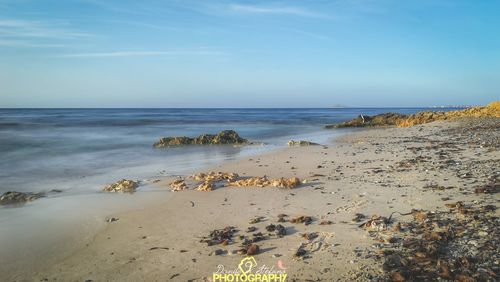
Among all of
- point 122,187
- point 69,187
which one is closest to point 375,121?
point 122,187

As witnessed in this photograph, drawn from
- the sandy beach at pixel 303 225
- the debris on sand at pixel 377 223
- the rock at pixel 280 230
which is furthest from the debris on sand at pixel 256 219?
the debris on sand at pixel 377 223

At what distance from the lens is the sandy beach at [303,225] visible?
3703 mm

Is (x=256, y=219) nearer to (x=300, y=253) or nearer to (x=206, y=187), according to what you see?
(x=300, y=253)

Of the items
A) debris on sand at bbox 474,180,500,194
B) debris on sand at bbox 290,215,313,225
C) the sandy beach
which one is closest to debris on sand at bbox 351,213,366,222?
the sandy beach

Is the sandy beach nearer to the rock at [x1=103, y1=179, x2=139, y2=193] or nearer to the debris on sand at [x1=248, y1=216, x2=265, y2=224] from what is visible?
the debris on sand at [x1=248, y1=216, x2=265, y2=224]

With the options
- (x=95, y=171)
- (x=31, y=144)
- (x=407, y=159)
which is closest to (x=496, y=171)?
(x=407, y=159)

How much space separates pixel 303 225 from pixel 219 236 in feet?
3.55

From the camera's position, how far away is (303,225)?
4812 mm

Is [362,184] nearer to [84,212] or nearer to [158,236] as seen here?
[158,236]

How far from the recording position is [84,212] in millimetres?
5977

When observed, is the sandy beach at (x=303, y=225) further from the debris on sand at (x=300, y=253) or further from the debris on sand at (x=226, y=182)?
the debris on sand at (x=226, y=182)

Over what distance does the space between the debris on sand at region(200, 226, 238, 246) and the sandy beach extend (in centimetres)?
7

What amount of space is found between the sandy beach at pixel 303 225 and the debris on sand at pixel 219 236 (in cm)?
7

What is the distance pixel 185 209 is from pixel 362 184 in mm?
3208
